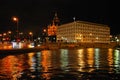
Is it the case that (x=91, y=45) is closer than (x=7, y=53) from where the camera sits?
No

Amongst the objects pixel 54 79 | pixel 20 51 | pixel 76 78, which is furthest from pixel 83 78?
pixel 20 51

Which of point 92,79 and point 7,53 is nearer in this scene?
point 92,79

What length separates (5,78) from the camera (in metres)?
20.8

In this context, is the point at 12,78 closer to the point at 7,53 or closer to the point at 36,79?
the point at 36,79

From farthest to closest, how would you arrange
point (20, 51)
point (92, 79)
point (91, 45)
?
point (91, 45)
point (20, 51)
point (92, 79)

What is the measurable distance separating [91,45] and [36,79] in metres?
166

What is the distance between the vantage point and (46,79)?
2045cm

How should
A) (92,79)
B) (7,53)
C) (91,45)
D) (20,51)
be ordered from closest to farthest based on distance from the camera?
(92,79), (7,53), (20,51), (91,45)

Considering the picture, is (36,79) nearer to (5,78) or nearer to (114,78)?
(5,78)

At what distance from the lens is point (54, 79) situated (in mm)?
20438

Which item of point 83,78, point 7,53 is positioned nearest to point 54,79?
point 83,78

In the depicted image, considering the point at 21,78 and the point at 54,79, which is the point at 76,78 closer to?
the point at 54,79

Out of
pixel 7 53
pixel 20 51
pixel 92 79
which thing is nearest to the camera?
pixel 92 79

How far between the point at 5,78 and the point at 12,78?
575mm
